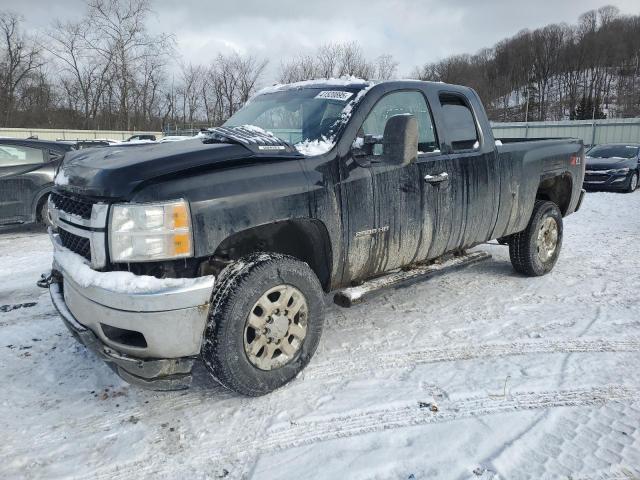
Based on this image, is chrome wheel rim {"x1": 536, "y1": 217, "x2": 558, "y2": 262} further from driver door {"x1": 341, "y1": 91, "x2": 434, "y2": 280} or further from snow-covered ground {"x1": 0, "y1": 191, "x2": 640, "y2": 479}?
driver door {"x1": 341, "y1": 91, "x2": 434, "y2": 280}

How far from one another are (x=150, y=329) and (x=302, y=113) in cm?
201

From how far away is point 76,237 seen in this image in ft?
9.61

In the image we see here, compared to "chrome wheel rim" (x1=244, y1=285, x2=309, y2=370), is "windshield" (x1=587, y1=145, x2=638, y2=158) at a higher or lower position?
higher

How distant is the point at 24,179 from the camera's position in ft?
25.6

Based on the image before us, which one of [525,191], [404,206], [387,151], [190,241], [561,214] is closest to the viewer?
[190,241]

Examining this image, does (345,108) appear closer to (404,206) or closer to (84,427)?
(404,206)

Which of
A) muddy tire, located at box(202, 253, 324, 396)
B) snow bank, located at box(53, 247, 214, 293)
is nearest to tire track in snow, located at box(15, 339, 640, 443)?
muddy tire, located at box(202, 253, 324, 396)

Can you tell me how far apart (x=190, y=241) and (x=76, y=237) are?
2.68 ft

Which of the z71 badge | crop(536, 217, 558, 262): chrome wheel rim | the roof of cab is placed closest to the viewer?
the z71 badge

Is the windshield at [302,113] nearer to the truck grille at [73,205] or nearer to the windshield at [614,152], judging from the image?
the truck grille at [73,205]

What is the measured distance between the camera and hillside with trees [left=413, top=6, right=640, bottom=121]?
234 feet

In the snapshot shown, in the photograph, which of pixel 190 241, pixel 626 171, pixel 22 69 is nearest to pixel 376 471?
pixel 190 241

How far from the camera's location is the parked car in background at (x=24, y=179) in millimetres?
7672

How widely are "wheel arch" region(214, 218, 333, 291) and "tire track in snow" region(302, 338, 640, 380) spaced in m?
0.55
